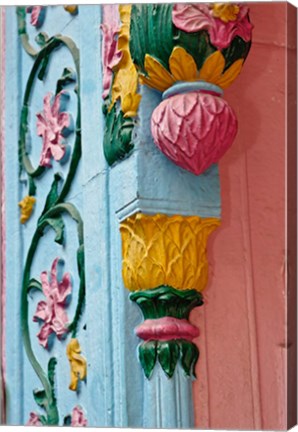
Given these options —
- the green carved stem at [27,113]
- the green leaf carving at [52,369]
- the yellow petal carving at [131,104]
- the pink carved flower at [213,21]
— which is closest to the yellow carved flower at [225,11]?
the pink carved flower at [213,21]

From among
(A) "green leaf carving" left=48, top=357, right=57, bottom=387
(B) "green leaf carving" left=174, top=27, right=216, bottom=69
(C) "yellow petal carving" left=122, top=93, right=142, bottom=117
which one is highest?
(B) "green leaf carving" left=174, top=27, right=216, bottom=69

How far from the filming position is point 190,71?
173 centimetres

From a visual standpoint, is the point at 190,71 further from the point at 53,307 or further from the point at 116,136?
the point at 53,307

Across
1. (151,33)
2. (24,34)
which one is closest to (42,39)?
(24,34)

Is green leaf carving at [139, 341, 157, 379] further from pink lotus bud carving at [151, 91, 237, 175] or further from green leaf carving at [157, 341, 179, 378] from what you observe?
pink lotus bud carving at [151, 91, 237, 175]

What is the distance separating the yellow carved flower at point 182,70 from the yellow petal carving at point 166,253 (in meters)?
0.14

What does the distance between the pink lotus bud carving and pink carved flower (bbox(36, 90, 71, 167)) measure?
0.69ft

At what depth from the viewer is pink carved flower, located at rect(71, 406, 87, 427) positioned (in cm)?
184

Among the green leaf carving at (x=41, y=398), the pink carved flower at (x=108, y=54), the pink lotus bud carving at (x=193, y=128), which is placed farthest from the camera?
the green leaf carving at (x=41, y=398)

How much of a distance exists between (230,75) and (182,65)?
6 cm

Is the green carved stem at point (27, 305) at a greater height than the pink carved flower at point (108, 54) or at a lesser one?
lesser

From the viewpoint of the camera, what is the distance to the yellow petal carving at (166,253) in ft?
5.69

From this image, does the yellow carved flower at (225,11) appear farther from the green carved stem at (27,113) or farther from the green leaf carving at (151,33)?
the green carved stem at (27,113)

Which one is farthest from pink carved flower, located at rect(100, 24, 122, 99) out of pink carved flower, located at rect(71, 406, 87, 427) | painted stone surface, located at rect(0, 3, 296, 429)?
pink carved flower, located at rect(71, 406, 87, 427)
